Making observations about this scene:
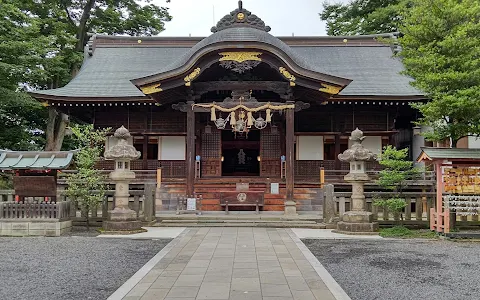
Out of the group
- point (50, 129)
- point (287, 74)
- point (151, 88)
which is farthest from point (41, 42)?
point (287, 74)

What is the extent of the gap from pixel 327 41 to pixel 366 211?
13.7 m

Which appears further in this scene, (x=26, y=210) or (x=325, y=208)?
(x=325, y=208)

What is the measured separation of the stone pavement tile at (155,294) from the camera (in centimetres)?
513

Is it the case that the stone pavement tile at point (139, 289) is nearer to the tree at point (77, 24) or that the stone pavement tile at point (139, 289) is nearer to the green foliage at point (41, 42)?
the green foliage at point (41, 42)

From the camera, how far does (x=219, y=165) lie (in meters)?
17.3

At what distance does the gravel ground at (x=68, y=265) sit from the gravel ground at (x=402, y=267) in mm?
3473

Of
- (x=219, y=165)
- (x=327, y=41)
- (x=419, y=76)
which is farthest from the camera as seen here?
(x=327, y=41)

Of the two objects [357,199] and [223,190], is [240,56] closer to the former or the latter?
[223,190]

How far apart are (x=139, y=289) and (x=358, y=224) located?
707 cm

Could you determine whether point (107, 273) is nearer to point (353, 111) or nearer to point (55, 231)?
point (55, 231)

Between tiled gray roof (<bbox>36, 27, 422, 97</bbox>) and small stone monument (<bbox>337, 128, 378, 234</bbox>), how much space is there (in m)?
4.10

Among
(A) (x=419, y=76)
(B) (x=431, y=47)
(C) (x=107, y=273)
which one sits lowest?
(C) (x=107, y=273)

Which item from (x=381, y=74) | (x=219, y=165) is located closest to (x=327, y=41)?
(x=381, y=74)

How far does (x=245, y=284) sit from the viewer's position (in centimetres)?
579
